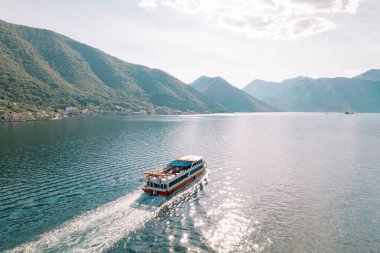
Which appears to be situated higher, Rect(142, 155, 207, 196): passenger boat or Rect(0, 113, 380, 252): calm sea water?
Rect(142, 155, 207, 196): passenger boat

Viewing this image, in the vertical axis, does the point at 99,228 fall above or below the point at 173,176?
below

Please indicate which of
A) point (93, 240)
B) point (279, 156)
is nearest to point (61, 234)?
point (93, 240)

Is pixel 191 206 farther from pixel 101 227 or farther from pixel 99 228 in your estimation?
pixel 99 228

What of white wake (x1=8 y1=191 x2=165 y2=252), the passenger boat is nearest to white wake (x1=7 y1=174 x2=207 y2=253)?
white wake (x1=8 y1=191 x2=165 y2=252)

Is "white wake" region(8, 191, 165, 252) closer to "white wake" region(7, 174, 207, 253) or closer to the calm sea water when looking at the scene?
"white wake" region(7, 174, 207, 253)

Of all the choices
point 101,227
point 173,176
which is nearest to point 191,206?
point 173,176

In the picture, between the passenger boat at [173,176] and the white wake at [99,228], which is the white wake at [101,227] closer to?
the white wake at [99,228]

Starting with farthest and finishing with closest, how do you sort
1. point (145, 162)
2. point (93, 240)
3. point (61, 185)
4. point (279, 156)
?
point (279, 156), point (145, 162), point (61, 185), point (93, 240)

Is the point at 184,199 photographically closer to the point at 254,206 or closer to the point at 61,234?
the point at 254,206
